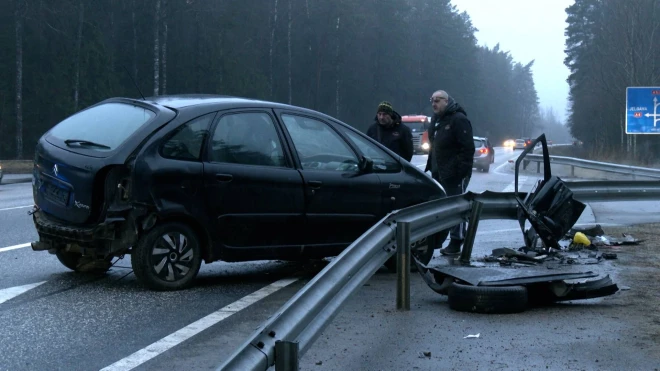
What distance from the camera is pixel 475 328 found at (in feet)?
21.1

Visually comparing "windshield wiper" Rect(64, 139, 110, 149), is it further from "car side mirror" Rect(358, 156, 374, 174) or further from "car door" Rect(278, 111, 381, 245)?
"car side mirror" Rect(358, 156, 374, 174)

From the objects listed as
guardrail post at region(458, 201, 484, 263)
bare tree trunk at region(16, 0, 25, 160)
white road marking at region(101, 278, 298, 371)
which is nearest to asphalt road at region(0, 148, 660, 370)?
white road marking at region(101, 278, 298, 371)

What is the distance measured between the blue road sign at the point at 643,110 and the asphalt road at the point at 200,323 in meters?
21.6

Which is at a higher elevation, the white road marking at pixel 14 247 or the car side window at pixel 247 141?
the car side window at pixel 247 141

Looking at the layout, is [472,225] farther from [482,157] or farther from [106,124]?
[482,157]

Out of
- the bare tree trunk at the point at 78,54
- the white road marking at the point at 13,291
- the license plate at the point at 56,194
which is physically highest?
the bare tree trunk at the point at 78,54

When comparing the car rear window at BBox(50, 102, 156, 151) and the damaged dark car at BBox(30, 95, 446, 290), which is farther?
the car rear window at BBox(50, 102, 156, 151)

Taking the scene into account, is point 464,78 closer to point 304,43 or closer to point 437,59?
point 437,59

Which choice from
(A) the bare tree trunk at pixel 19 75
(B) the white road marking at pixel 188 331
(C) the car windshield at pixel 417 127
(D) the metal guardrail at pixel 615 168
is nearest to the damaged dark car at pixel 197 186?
(B) the white road marking at pixel 188 331

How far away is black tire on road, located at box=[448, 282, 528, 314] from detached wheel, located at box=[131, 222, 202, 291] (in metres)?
2.22

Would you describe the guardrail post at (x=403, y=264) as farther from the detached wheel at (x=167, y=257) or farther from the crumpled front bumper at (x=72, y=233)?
the crumpled front bumper at (x=72, y=233)

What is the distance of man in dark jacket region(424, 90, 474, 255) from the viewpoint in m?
10.9

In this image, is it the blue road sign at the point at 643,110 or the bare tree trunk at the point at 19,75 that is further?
the bare tree trunk at the point at 19,75

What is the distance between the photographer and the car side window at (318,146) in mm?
8414
